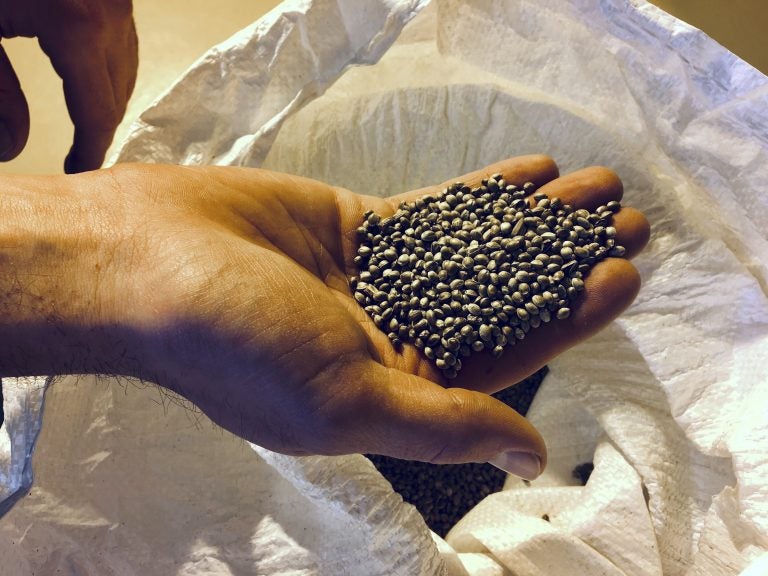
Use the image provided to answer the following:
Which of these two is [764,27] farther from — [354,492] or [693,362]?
[354,492]

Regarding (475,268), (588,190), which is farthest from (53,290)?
(588,190)

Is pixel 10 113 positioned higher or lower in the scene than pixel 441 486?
higher

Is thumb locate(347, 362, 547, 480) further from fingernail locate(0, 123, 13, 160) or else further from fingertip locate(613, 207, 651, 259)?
fingernail locate(0, 123, 13, 160)

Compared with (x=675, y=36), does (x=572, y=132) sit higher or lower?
lower

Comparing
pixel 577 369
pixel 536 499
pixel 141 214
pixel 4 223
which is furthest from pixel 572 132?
pixel 4 223

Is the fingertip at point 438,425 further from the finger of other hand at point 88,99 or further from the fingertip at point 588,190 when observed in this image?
the finger of other hand at point 88,99

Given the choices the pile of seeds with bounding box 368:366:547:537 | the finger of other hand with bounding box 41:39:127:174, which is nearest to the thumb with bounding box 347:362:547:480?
the pile of seeds with bounding box 368:366:547:537

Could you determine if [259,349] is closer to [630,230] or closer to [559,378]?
[630,230]
